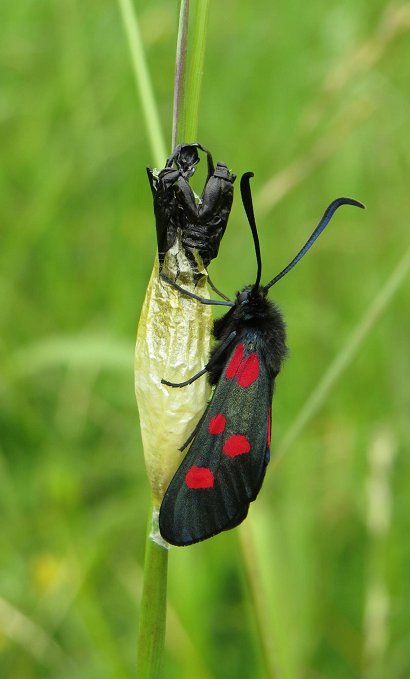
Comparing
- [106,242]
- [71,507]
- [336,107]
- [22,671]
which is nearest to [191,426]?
[71,507]

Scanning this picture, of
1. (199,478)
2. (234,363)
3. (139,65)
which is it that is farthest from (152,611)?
(139,65)

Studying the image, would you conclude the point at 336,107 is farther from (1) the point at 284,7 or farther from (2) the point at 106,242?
(2) the point at 106,242

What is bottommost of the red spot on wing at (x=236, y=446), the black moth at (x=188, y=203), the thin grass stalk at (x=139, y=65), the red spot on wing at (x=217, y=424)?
the red spot on wing at (x=236, y=446)

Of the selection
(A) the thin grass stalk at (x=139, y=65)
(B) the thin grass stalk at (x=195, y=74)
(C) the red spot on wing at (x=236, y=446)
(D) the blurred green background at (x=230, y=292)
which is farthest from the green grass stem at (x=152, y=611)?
(D) the blurred green background at (x=230, y=292)

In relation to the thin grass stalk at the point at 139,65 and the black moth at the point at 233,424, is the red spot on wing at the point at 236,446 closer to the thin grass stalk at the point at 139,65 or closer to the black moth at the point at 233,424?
the black moth at the point at 233,424

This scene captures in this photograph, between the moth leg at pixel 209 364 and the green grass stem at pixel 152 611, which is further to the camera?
the moth leg at pixel 209 364
